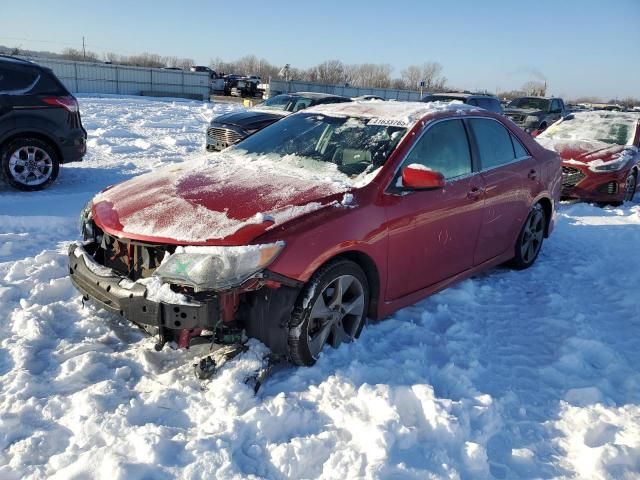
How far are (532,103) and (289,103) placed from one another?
12.3m

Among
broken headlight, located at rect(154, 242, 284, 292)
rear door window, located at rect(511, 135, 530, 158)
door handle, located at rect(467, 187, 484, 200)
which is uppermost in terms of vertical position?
rear door window, located at rect(511, 135, 530, 158)

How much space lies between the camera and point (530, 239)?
211 inches

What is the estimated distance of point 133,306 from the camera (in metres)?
2.88

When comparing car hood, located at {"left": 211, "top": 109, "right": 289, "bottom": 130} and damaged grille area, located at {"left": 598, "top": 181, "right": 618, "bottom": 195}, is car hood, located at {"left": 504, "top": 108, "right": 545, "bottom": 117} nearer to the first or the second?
damaged grille area, located at {"left": 598, "top": 181, "right": 618, "bottom": 195}

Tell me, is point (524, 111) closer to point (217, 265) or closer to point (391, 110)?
point (391, 110)

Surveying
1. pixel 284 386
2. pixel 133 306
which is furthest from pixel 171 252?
pixel 284 386

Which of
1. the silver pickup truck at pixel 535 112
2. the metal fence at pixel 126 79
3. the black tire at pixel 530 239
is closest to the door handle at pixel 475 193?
the black tire at pixel 530 239

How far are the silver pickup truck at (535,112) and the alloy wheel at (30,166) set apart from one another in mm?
15732

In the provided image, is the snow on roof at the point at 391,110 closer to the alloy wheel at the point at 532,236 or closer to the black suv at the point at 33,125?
the alloy wheel at the point at 532,236

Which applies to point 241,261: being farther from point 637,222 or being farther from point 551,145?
point 551,145

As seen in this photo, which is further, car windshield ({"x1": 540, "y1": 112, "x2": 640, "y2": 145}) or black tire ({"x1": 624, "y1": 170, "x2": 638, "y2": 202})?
car windshield ({"x1": 540, "y1": 112, "x2": 640, "y2": 145})

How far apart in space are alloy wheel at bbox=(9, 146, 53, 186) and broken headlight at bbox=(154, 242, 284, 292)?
553 cm

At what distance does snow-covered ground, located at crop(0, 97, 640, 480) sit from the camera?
2471 millimetres

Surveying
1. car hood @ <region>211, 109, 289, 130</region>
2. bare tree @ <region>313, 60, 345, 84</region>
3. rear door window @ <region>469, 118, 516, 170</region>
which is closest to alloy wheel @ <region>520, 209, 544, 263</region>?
rear door window @ <region>469, 118, 516, 170</region>
